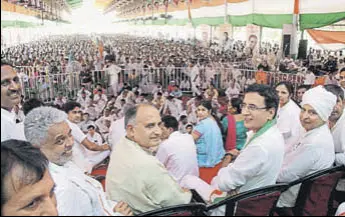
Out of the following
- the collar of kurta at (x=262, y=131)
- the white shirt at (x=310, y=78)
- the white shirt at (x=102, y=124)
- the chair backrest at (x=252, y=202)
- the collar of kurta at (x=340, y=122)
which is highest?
the collar of kurta at (x=262, y=131)

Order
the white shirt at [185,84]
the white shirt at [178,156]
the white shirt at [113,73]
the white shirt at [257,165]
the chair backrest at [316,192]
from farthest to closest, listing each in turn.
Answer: the white shirt at [185,84]
the white shirt at [113,73]
the white shirt at [178,156]
the chair backrest at [316,192]
the white shirt at [257,165]

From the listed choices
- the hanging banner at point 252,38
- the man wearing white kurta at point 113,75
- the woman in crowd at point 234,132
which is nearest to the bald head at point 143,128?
the woman in crowd at point 234,132

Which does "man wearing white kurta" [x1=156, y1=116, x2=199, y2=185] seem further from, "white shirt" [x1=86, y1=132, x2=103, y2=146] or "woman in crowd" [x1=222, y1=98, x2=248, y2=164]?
"white shirt" [x1=86, y1=132, x2=103, y2=146]

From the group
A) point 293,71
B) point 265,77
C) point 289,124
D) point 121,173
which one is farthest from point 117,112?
point 293,71

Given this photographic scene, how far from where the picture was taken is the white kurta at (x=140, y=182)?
1.35 metres

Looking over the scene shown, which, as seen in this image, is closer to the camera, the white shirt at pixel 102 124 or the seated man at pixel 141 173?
the seated man at pixel 141 173

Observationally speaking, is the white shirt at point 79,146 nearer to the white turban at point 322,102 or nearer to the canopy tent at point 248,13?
the white turban at point 322,102

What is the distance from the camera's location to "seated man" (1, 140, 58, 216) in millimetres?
682

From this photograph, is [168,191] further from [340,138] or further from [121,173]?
[340,138]

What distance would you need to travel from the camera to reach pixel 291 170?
71.7 inches

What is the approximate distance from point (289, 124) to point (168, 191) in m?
1.40

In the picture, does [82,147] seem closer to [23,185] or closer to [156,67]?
[23,185]

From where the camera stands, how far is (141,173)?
52.8 inches

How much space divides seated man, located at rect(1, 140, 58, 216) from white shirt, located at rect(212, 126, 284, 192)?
1001 millimetres
